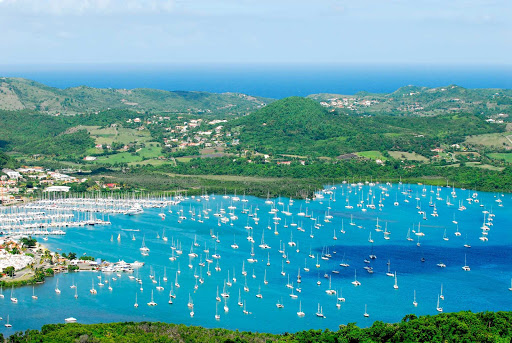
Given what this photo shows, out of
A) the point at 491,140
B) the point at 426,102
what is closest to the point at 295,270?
the point at 491,140

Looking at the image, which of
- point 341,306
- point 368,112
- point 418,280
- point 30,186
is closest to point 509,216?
point 418,280

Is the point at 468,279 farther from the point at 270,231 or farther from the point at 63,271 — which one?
the point at 63,271

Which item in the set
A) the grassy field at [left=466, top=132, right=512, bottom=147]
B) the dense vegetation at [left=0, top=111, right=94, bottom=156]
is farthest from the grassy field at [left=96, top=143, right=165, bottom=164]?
the grassy field at [left=466, top=132, right=512, bottom=147]

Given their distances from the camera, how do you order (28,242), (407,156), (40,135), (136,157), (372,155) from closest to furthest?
(28,242), (407,156), (372,155), (136,157), (40,135)

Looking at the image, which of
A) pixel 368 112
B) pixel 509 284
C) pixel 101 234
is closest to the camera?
pixel 509 284

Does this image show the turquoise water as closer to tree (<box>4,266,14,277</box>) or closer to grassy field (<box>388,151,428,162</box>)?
tree (<box>4,266,14,277</box>)

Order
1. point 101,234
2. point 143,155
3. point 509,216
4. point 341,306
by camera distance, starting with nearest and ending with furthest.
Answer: point 341,306
point 101,234
point 509,216
point 143,155

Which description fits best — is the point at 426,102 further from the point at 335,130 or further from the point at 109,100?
the point at 109,100
